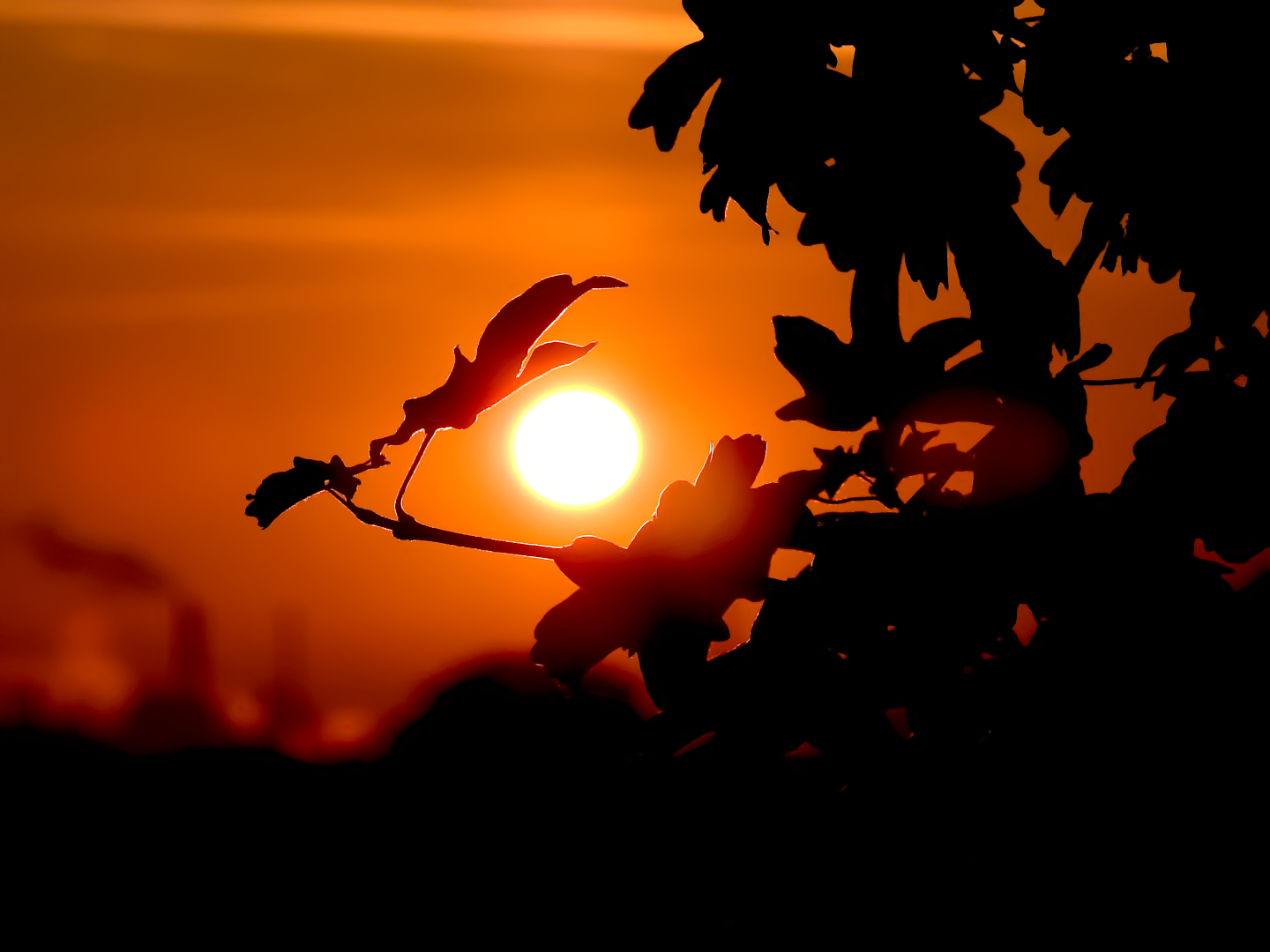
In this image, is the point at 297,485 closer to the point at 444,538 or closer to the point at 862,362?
the point at 444,538

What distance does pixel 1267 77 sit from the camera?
1.48 metres

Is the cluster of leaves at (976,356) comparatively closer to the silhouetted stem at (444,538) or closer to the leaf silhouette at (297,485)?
the silhouetted stem at (444,538)

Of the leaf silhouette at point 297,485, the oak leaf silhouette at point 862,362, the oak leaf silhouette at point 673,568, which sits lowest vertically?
the oak leaf silhouette at point 673,568

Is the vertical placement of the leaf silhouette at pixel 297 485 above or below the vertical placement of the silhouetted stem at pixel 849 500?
above

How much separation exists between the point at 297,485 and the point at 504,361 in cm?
37

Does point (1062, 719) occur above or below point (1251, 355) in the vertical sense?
below

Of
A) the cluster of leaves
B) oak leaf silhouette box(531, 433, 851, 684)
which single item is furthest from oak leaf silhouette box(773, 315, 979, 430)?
oak leaf silhouette box(531, 433, 851, 684)

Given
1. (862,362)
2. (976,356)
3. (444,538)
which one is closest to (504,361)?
(444,538)

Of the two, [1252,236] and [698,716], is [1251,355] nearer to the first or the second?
[1252,236]

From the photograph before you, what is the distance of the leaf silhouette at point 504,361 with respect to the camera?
1275 millimetres

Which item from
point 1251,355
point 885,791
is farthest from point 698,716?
point 1251,355

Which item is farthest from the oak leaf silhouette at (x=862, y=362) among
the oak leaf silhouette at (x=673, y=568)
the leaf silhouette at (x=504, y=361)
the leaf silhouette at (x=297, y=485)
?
the leaf silhouette at (x=297, y=485)

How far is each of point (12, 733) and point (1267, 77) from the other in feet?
123

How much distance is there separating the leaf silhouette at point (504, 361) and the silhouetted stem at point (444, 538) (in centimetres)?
13
